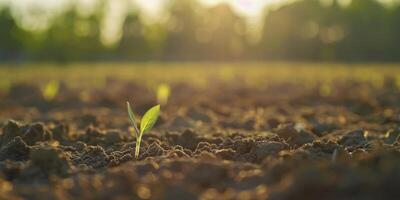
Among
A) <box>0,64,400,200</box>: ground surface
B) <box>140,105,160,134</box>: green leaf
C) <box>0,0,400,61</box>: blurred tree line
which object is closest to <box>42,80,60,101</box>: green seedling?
<box>0,64,400,200</box>: ground surface

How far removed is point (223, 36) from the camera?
54562mm

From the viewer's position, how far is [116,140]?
11.0ft

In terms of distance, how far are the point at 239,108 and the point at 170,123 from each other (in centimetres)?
188

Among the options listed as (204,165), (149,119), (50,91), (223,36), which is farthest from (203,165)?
(223,36)

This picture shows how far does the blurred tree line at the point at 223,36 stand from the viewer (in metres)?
41.3

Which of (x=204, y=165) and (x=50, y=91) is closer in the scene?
(x=204, y=165)

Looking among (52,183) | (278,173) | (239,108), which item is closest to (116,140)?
(52,183)

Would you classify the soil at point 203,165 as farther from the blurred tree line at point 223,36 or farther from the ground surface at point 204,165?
the blurred tree line at point 223,36

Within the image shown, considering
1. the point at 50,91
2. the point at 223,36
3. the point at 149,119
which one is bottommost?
the point at 50,91

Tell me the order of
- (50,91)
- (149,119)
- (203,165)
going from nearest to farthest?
1. (203,165)
2. (149,119)
3. (50,91)

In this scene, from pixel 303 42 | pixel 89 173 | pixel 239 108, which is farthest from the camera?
pixel 303 42

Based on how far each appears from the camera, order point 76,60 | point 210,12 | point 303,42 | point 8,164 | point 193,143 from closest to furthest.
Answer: point 8,164 → point 193,143 → point 76,60 → point 303,42 → point 210,12

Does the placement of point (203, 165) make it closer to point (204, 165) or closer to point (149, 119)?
point (204, 165)

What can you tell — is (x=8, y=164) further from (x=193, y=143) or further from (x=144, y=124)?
(x=193, y=143)
